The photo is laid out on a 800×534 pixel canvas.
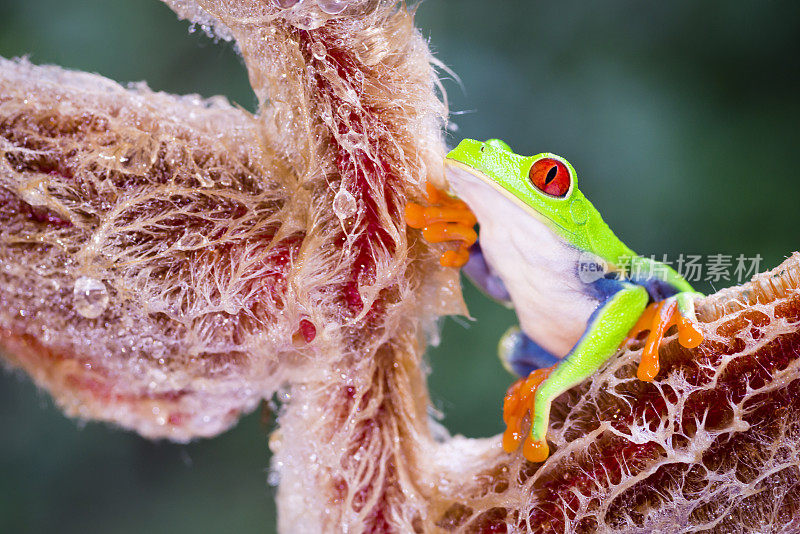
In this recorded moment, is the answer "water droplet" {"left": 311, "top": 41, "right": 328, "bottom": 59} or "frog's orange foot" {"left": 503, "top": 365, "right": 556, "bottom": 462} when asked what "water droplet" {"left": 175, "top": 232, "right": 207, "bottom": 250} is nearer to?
"water droplet" {"left": 311, "top": 41, "right": 328, "bottom": 59}

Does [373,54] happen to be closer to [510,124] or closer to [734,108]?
[510,124]

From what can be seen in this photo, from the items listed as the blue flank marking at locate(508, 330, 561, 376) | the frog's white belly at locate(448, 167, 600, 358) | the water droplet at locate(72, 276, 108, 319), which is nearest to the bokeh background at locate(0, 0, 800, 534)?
the blue flank marking at locate(508, 330, 561, 376)

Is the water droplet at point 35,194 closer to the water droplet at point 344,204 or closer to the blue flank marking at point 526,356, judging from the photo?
the water droplet at point 344,204

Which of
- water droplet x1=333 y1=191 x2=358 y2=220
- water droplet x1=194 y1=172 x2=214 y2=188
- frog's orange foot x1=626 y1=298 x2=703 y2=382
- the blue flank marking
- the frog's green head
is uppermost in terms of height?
the frog's green head

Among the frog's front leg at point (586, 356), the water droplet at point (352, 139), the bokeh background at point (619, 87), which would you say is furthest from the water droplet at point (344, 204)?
the bokeh background at point (619, 87)

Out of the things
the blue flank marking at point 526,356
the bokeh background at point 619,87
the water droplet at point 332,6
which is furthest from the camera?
the bokeh background at point 619,87

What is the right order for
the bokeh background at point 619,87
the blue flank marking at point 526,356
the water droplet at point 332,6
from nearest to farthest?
the water droplet at point 332,6, the blue flank marking at point 526,356, the bokeh background at point 619,87
